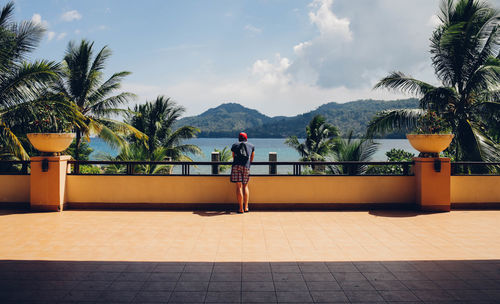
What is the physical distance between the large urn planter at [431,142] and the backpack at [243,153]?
11.5 feet

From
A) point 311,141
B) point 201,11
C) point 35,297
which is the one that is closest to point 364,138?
point 201,11

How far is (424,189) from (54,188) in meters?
7.57

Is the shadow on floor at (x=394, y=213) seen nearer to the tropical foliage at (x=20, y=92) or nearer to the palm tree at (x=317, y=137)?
the tropical foliage at (x=20, y=92)

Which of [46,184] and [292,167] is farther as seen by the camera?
[292,167]

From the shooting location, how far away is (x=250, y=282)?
10.7 ft

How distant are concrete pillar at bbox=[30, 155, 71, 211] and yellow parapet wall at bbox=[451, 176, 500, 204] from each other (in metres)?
8.27

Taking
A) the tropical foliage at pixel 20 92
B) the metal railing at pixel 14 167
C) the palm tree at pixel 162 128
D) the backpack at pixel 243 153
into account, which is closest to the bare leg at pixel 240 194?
the backpack at pixel 243 153

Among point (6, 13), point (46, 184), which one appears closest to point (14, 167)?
point (6, 13)

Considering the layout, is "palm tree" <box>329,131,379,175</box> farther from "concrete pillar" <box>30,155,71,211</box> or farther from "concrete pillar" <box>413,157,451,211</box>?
"concrete pillar" <box>30,155,71,211</box>

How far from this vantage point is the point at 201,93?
16.4 meters

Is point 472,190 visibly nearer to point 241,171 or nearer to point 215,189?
point 241,171

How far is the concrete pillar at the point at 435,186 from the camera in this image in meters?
6.67

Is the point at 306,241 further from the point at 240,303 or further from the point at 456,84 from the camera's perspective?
the point at 456,84

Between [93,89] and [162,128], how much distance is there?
4.12 m
